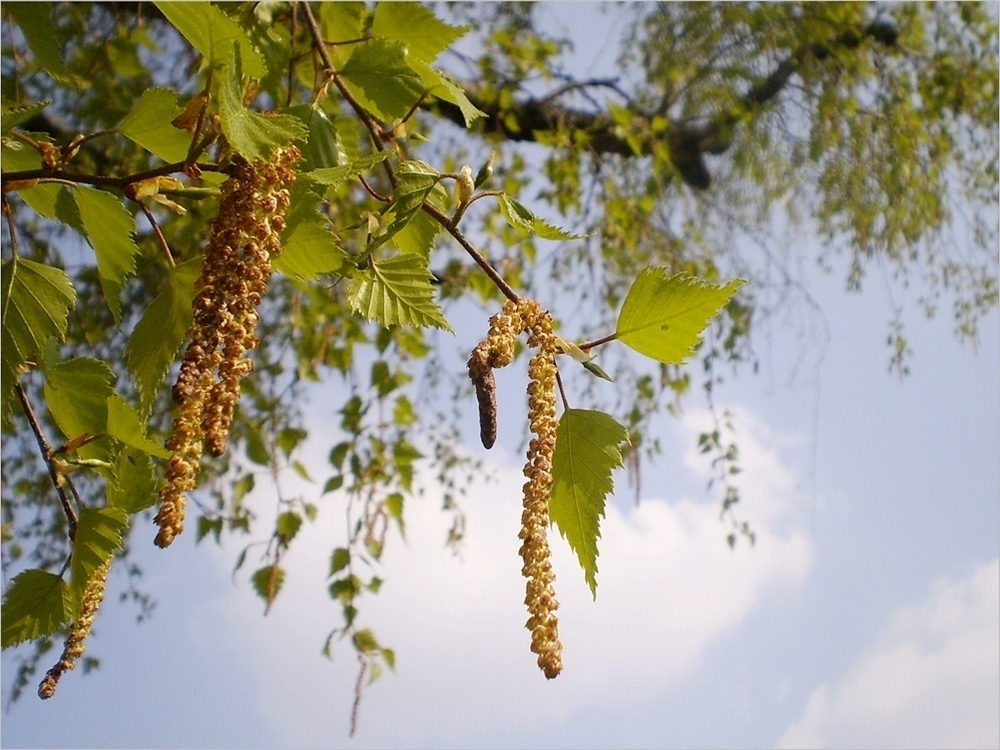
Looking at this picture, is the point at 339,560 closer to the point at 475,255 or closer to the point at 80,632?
the point at 80,632

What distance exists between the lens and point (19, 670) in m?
2.82

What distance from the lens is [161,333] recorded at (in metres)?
0.59

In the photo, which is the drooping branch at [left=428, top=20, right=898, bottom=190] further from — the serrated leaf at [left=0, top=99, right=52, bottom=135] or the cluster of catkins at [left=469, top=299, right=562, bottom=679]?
the cluster of catkins at [left=469, top=299, right=562, bottom=679]

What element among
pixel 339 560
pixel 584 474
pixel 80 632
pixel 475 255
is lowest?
pixel 80 632

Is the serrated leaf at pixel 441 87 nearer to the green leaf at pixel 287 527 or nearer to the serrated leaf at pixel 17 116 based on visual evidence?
the serrated leaf at pixel 17 116

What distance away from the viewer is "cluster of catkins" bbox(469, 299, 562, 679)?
432mm

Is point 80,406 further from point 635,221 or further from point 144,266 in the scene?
point 635,221

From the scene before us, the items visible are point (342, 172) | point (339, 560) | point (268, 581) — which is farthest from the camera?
point (339, 560)

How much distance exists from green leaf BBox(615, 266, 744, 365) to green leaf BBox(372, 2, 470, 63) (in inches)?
12.3

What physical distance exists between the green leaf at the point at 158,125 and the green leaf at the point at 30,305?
0.11 metres

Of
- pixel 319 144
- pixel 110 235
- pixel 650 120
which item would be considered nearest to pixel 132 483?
pixel 110 235

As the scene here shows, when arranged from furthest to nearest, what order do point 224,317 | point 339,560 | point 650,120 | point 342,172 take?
point 650,120 < point 339,560 < point 342,172 < point 224,317

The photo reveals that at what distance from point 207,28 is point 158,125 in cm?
14

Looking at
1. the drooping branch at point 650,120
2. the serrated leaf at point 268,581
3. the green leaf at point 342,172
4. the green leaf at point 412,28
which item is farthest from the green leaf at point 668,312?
the drooping branch at point 650,120
